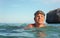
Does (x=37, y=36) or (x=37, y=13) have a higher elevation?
(x=37, y=13)

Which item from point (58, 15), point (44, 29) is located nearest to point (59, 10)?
point (58, 15)

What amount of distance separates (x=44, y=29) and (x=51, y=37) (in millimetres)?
1638

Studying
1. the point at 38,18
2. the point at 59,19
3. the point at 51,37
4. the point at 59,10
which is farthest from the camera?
the point at 59,10

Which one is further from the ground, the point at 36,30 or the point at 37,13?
the point at 37,13

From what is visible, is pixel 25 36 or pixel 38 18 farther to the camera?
pixel 38 18

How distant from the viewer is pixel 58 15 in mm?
39750

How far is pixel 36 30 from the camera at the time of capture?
7609mm

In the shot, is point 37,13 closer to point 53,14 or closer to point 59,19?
point 59,19

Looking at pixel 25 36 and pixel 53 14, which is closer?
pixel 25 36

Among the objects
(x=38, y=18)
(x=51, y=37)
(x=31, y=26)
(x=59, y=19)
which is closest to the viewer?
(x=51, y=37)

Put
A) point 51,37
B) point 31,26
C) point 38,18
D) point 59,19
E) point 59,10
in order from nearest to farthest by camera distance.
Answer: point 51,37 < point 38,18 < point 31,26 < point 59,19 < point 59,10

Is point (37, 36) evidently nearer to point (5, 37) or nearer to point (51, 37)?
point (51, 37)

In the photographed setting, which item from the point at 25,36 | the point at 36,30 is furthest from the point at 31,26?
the point at 25,36

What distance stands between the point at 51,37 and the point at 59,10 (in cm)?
3494
